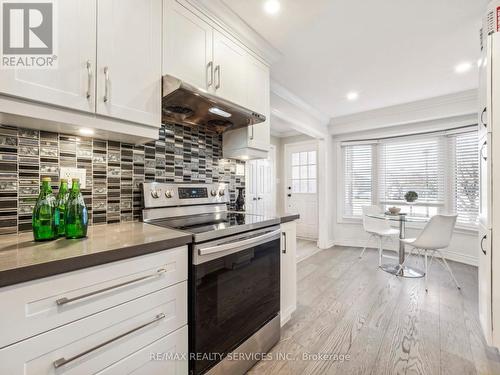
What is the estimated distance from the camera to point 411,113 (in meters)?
3.63

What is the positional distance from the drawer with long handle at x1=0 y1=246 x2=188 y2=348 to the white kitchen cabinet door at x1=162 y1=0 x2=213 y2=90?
110 centimetres

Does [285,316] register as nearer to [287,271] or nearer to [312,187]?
[287,271]

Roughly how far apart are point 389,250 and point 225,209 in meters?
3.56

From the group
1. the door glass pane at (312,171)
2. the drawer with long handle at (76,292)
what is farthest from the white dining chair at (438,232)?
the drawer with long handle at (76,292)

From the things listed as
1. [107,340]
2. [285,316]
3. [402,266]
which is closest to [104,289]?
[107,340]

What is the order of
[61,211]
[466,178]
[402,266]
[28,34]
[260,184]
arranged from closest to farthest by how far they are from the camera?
[28,34]
[61,211]
[402,266]
[466,178]
[260,184]

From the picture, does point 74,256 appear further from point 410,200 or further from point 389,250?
point 389,250

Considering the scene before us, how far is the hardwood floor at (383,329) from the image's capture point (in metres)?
1.48

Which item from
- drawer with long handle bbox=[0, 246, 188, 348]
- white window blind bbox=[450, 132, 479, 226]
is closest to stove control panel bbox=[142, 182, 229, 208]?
drawer with long handle bbox=[0, 246, 188, 348]

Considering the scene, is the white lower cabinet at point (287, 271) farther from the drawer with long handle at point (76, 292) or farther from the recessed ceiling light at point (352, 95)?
the recessed ceiling light at point (352, 95)

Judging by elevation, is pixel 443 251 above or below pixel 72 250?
below

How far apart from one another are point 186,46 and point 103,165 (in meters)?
0.91

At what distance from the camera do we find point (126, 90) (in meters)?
1.18

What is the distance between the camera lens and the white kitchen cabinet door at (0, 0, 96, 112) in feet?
3.00
